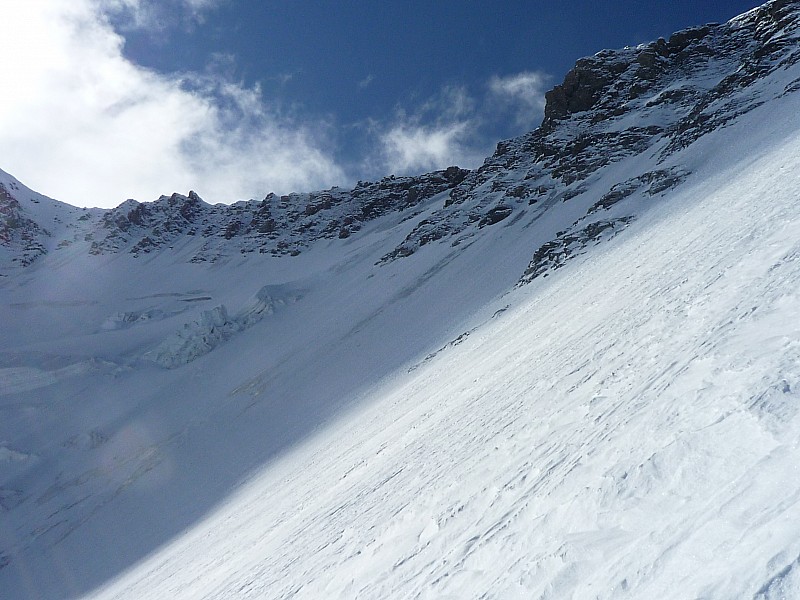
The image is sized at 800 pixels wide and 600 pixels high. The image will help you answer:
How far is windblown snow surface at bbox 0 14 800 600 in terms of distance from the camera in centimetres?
397

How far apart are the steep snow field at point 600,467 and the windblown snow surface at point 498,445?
3 centimetres

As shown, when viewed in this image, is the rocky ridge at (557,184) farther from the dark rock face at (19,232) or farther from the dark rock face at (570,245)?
the dark rock face at (19,232)

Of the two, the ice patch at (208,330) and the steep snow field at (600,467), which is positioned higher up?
the ice patch at (208,330)

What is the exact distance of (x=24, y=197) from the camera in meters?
152

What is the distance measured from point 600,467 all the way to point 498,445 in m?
2.76

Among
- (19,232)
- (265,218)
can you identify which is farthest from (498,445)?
(19,232)

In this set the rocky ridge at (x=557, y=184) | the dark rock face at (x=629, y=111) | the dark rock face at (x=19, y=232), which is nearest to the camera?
the rocky ridge at (x=557, y=184)

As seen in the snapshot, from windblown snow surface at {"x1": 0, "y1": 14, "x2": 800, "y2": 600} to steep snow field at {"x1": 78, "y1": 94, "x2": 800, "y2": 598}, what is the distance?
3 cm

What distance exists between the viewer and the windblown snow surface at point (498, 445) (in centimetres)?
397

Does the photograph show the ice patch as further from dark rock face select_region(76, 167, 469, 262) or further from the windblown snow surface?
dark rock face select_region(76, 167, 469, 262)

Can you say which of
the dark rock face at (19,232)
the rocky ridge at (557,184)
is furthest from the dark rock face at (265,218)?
the dark rock face at (19,232)

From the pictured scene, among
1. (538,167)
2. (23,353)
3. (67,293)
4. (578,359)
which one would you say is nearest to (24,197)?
(67,293)

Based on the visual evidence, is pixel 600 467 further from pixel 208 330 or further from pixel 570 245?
pixel 208 330

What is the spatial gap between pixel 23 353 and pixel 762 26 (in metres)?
93.5
